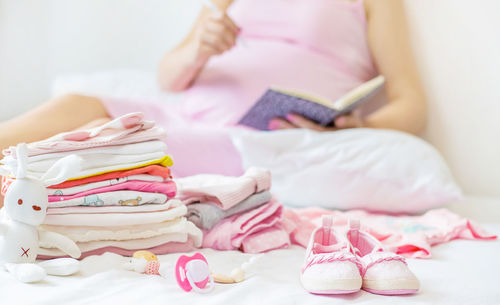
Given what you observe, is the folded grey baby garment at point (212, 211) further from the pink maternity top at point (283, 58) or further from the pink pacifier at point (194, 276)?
the pink maternity top at point (283, 58)

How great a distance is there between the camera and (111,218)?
90cm

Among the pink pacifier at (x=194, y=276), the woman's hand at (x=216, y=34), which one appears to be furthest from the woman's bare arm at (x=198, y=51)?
the pink pacifier at (x=194, y=276)

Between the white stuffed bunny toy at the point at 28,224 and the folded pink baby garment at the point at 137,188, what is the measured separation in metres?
0.05

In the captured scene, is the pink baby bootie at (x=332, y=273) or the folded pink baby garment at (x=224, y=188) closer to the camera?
the pink baby bootie at (x=332, y=273)

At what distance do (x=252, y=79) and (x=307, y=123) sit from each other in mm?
326

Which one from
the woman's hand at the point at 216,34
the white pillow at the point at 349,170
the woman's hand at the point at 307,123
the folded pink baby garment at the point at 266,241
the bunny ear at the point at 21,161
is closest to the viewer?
the bunny ear at the point at 21,161

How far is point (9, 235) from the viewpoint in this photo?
799mm

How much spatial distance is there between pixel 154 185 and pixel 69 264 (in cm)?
21

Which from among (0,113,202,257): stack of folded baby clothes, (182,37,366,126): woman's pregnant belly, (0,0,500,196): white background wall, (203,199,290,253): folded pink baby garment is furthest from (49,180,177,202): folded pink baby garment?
(0,0,500,196): white background wall

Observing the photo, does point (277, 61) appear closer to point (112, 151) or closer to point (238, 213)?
point (238, 213)

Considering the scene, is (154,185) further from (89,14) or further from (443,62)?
(89,14)

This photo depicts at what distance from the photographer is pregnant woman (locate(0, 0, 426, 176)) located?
5.46 ft

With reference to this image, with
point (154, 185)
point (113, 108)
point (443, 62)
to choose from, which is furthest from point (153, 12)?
point (154, 185)

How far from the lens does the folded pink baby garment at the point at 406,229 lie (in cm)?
105
